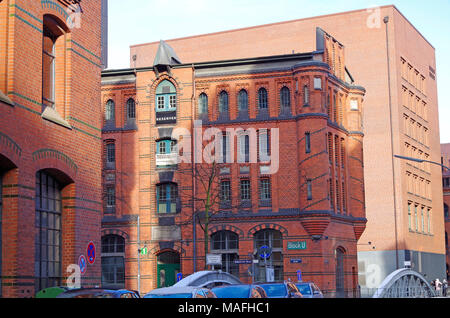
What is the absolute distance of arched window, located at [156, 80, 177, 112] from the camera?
→ 2087 inches

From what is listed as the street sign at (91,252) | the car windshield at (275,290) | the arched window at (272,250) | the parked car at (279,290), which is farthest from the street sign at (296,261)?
the street sign at (91,252)

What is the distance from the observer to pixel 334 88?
5272 cm

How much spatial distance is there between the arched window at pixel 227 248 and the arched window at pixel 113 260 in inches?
270

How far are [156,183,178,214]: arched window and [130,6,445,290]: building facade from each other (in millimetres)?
23794

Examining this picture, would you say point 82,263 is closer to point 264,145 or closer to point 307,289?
point 307,289

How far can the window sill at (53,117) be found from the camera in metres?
18.5

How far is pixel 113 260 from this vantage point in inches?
2072

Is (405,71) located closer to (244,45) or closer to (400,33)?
(400,33)

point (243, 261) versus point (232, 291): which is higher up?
point (243, 261)

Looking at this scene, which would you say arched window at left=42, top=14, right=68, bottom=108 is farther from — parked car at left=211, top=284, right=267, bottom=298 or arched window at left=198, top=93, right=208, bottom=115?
arched window at left=198, top=93, right=208, bottom=115

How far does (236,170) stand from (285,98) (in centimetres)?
616

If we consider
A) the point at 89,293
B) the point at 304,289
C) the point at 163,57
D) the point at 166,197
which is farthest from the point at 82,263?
the point at 163,57

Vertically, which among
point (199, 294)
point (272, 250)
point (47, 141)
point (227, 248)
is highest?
point (47, 141)

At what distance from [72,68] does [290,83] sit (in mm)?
32155
